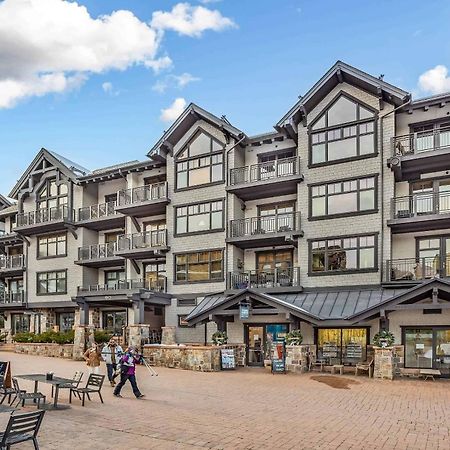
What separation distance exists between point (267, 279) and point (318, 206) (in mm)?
4808

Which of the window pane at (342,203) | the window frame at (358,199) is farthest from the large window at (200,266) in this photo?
the window pane at (342,203)

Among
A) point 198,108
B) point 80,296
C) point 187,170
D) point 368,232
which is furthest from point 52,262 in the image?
point 368,232

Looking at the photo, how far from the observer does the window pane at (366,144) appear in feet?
77.9

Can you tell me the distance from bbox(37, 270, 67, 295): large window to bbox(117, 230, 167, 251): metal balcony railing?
22.1 feet

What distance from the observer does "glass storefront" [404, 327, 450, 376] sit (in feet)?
68.4

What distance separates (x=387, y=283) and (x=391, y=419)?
11.7m

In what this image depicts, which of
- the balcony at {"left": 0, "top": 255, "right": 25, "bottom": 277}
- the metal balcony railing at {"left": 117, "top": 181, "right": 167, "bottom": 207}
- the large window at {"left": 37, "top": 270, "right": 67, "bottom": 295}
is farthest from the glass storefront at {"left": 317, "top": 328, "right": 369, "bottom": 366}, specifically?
the balcony at {"left": 0, "top": 255, "right": 25, "bottom": 277}

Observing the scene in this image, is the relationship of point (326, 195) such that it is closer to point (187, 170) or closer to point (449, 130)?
point (449, 130)

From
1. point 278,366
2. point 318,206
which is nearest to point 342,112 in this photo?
point 318,206

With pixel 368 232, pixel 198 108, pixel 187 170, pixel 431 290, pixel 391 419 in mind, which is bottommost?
pixel 391 419

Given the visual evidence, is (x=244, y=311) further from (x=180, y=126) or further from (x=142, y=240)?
(x=180, y=126)

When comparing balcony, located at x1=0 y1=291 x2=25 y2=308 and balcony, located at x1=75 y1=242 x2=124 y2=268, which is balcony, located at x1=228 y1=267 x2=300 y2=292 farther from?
balcony, located at x1=0 y1=291 x2=25 y2=308

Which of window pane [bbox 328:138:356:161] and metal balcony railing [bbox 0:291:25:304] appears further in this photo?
metal balcony railing [bbox 0:291:25:304]

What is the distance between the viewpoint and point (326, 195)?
80.9 feet
